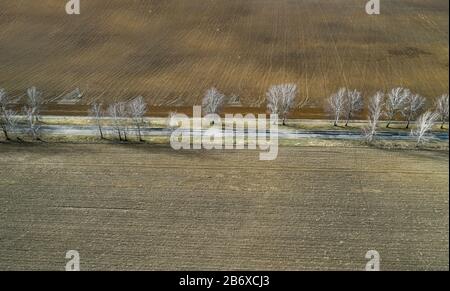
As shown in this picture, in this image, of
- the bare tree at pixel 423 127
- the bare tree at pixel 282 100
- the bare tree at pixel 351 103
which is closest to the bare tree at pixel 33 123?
the bare tree at pixel 282 100

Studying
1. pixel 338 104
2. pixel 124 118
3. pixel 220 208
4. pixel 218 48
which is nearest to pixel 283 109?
pixel 338 104

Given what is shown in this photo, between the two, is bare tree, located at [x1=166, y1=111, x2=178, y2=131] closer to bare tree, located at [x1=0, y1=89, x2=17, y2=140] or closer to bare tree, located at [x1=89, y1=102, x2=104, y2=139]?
bare tree, located at [x1=89, y1=102, x2=104, y2=139]

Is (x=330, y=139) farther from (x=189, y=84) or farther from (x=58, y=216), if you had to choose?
(x=58, y=216)

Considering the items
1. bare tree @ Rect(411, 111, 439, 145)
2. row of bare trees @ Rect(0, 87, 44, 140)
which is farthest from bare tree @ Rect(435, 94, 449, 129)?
row of bare trees @ Rect(0, 87, 44, 140)

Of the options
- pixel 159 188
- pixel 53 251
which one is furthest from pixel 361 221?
pixel 53 251

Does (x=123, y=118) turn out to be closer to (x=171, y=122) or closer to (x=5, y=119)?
(x=171, y=122)
